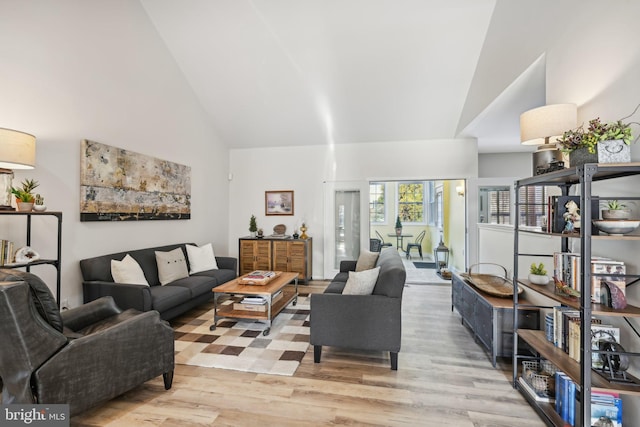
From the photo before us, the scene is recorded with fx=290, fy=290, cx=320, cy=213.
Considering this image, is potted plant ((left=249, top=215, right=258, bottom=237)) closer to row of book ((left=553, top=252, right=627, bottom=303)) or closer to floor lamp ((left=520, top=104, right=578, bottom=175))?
floor lamp ((left=520, top=104, right=578, bottom=175))

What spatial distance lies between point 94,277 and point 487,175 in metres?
7.14

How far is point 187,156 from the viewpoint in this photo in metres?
4.93

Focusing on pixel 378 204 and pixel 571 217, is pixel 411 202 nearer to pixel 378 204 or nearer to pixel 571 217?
pixel 378 204

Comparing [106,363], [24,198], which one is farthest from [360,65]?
[106,363]

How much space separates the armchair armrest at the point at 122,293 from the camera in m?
2.95

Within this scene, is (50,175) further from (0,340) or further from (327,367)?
(327,367)

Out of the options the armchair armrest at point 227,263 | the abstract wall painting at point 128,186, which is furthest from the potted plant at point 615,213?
the abstract wall painting at point 128,186

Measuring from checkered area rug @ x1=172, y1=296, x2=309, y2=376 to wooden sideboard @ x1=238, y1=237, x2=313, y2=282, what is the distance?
166cm

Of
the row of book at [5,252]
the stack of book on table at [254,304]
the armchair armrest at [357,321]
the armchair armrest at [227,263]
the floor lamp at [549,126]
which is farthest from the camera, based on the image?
the armchair armrest at [227,263]

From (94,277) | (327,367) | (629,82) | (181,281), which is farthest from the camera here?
(181,281)

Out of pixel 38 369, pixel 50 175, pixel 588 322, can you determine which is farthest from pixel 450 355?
pixel 50 175

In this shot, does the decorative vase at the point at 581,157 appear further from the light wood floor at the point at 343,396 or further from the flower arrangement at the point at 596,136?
the light wood floor at the point at 343,396

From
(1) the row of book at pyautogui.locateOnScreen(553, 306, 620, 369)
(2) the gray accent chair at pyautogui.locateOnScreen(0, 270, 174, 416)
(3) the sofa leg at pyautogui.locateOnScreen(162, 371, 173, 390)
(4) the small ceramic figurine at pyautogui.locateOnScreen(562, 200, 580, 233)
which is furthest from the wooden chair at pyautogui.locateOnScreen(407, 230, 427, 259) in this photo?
(2) the gray accent chair at pyautogui.locateOnScreen(0, 270, 174, 416)

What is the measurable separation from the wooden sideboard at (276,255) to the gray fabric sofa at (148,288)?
1356 millimetres
